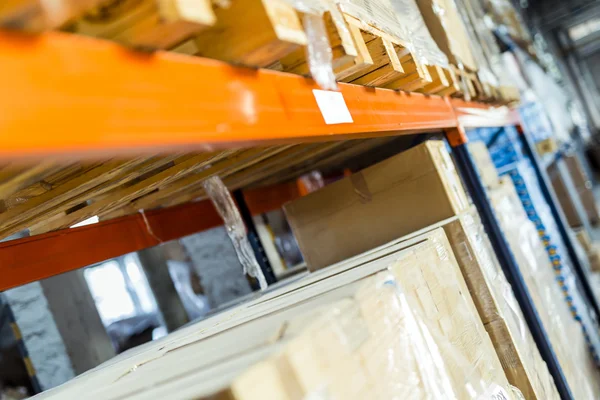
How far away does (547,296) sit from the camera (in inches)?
139

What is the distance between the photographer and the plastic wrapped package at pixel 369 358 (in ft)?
3.24

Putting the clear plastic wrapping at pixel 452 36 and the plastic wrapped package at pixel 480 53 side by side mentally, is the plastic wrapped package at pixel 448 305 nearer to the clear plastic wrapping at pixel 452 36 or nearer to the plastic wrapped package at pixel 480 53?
the clear plastic wrapping at pixel 452 36

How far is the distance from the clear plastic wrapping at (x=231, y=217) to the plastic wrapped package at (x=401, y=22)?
3.93 ft

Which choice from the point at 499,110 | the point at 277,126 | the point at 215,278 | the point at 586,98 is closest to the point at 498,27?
the point at 499,110

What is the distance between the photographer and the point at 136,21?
92 centimetres

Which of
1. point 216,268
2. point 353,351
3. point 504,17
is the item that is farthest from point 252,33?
point 504,17

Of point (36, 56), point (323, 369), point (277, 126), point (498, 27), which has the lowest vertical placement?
point (323, 369)

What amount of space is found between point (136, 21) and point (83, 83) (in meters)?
0.15

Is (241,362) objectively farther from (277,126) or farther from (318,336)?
(277,126)

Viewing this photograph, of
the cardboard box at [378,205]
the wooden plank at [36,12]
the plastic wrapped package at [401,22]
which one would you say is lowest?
the cardboard box at [378,205]

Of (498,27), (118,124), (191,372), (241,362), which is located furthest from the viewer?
(498,27)

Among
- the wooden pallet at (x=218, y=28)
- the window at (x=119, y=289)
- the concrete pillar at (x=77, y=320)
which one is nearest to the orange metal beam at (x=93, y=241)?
the wooden pallet at (x=218, y=28)

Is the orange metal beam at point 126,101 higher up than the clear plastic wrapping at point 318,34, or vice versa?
the clear plastic wrapping at point 318,34

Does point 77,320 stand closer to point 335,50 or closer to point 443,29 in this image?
point 443,29
